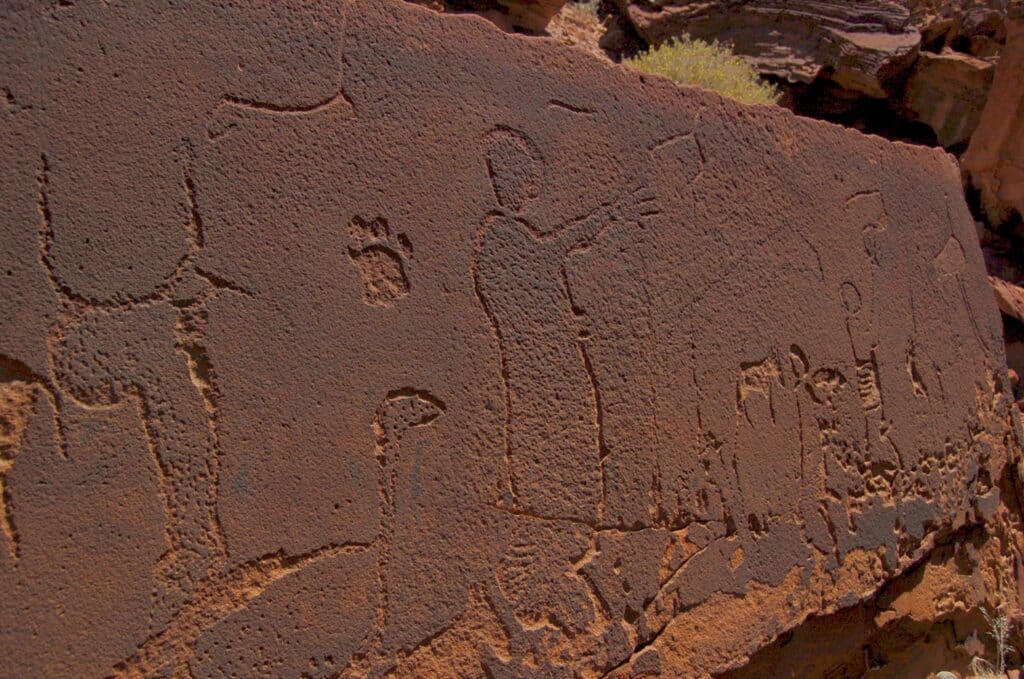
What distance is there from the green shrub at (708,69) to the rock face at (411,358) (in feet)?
7.39

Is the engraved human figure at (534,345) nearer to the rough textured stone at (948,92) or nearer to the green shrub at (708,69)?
the green shrub at (708,69)

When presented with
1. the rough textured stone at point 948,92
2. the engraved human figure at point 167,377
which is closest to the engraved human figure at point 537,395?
the engraved human figure at point 167,377

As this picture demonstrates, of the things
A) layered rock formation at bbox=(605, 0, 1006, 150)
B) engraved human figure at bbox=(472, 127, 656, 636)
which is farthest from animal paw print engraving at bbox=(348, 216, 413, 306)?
layered rock formation at bbox=(605, 0, 1006, 150)

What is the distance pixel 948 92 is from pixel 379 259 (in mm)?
5798

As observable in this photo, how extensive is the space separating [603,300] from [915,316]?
1308 millimetres

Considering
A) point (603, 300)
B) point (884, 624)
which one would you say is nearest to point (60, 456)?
point (603, 300)

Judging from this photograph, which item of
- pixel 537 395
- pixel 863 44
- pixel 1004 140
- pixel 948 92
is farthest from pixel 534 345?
pixel 948 92

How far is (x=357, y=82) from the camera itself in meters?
1.97

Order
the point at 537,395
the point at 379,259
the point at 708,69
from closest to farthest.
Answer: the point at 379,259 < the point at 537,395 < the point at 708,69

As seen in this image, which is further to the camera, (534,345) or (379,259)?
(534,345)

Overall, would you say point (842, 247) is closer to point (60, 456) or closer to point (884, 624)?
point (884, 624)

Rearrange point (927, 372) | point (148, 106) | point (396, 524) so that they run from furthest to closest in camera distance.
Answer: point (927, 372), point (396, 524), point (148, 106)

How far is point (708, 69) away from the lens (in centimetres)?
534

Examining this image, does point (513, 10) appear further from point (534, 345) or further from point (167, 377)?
point (167, 377)
